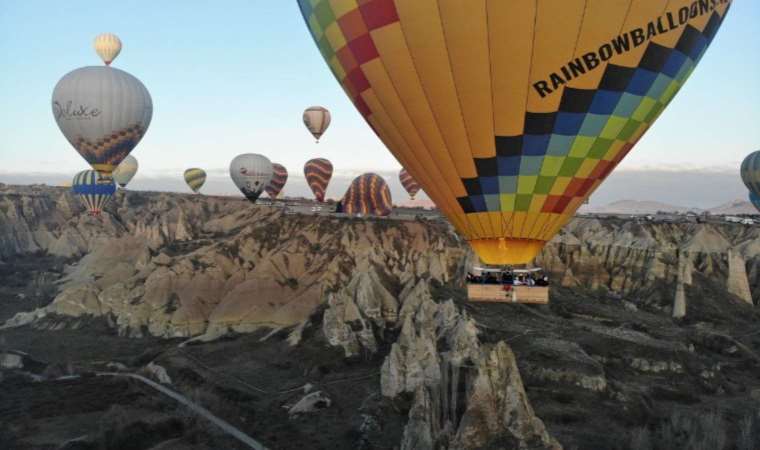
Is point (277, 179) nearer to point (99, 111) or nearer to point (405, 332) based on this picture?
point (99, 111)

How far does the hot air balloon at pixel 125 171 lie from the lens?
118000mm

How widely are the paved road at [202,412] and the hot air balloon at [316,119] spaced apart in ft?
189

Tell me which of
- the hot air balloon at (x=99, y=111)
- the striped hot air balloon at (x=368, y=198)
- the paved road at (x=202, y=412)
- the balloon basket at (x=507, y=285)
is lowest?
the paved road at (x=202, y=412)

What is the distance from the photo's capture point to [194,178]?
117 m

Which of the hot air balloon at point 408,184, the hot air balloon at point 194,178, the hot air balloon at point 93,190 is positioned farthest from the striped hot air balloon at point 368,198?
the hot air balloon at point 194,178

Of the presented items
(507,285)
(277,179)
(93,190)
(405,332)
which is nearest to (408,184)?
(277,179)

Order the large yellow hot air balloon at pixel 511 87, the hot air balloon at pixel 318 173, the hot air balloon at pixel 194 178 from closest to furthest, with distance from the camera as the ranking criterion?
the large yellow hot air balloon at pixel 511 87, the hot air balloon at pixel 318 173, the hot air balloon at pixel 194 178

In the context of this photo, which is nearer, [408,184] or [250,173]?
[250,173]

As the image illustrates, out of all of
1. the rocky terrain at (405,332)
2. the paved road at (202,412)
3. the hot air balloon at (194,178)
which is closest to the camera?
the rocky terrain at (405,332)

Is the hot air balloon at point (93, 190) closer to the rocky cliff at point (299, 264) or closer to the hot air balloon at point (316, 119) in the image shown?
the rocky cliff at point (299, 264)

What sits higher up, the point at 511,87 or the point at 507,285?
the point at 511,87

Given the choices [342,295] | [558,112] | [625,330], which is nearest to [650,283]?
[625,330]

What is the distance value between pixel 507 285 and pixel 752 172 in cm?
7936

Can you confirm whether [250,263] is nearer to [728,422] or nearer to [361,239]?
[361,239]
